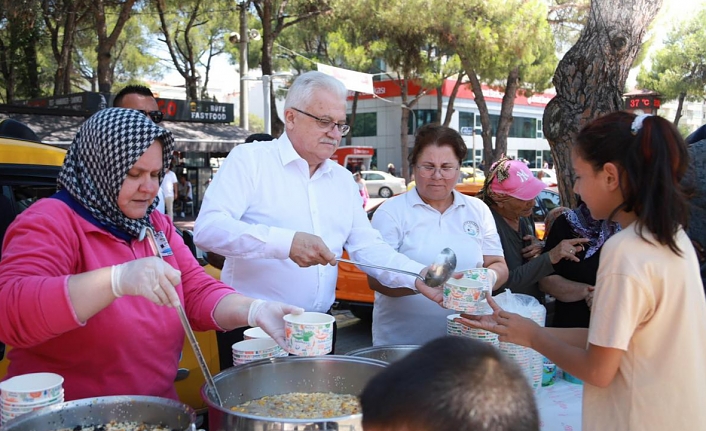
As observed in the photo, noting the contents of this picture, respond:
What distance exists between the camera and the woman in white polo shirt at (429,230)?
109 inches

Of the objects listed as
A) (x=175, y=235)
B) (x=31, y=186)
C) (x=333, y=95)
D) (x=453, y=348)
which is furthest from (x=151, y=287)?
(x=31, y=186)

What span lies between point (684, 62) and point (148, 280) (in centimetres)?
3240

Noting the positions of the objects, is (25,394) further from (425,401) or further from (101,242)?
(425,401)

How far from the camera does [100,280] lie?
146 cm

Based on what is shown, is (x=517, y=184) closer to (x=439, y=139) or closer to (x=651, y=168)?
(x=439, y=139)

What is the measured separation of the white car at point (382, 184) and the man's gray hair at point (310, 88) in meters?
26.5

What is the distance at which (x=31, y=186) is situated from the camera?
10.2 ft

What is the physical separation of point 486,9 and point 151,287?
17.8 m

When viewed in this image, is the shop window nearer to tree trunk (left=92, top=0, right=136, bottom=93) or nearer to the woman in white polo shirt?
tree trunk (left=92, top=0, right=136, bottom=93)

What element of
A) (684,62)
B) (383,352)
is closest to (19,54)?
(383,352)

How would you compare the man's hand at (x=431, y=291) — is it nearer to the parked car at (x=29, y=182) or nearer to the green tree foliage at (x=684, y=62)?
the parked car at (x=29, y=182)

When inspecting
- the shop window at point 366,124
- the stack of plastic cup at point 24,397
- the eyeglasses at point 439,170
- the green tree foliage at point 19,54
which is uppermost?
the green tree foliage at point 19,54

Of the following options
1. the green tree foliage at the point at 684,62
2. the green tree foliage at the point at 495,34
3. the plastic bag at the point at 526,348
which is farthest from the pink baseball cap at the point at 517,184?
the green tree foliage at the point at 684,62

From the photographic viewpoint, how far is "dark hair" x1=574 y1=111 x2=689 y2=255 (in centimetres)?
145
